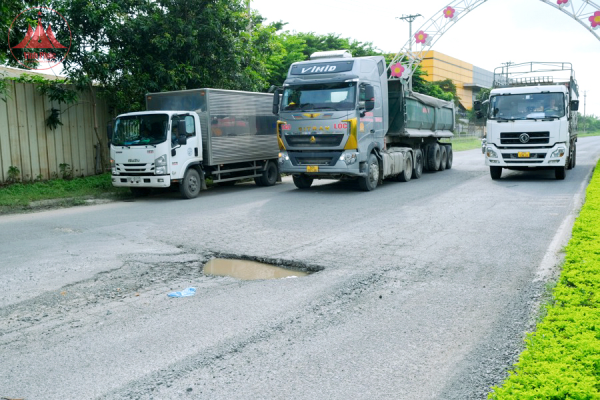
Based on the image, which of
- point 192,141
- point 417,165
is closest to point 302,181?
point 192,141

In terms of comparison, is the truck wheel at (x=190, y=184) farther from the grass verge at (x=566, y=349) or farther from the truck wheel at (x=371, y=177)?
the grass verge at (x=566, y=349)

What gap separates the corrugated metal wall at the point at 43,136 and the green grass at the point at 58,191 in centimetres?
57

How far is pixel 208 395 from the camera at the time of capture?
3523 mm

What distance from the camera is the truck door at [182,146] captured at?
1359cm

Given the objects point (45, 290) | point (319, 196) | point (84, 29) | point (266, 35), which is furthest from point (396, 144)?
point (45, 290)

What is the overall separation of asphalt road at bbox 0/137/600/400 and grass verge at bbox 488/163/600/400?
0.74 ft

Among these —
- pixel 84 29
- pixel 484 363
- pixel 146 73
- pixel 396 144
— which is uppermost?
pixel 84 29

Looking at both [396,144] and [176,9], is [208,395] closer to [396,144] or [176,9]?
[396,144]

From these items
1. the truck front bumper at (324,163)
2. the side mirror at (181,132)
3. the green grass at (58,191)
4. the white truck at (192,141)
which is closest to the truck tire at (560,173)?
the truck front bumper at (324,163)

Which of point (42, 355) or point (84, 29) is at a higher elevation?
point (84, 29)

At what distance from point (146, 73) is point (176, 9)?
2.31 m

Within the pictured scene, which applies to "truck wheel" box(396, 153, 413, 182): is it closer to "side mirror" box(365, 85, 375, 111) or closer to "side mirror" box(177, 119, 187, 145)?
"side mirror" box(365, 85, 375, 111)

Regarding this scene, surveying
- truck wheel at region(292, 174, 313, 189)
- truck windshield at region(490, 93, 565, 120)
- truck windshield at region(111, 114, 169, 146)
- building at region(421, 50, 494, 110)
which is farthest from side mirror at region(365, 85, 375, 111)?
building at region(421, 50, 494, 110)

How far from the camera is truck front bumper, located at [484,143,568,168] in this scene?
1557 cm
